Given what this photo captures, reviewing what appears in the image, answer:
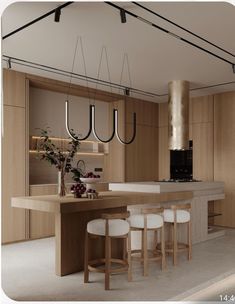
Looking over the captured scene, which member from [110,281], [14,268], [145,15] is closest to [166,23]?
[145,15]

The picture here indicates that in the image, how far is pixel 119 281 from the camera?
12.2 feet

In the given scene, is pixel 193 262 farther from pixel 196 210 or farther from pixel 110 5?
pixel 110 5

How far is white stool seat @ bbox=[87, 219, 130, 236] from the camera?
11.7 feet

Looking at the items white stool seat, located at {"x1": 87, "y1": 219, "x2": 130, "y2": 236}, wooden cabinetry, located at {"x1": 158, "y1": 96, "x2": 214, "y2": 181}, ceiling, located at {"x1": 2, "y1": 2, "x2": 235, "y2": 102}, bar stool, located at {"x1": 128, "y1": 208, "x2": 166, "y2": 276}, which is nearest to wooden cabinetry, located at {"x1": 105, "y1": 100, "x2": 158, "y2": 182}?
wooden cabinetry, located at {"x1": 158, "y1": 96, "x2": 214, "y2": 181}

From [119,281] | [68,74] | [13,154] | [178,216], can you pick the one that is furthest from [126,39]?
[119,281]

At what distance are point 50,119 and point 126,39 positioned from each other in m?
2.82

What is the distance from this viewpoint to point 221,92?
7.44m

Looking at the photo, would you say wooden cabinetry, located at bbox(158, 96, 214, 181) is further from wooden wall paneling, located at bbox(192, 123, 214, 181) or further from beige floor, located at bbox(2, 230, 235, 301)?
beige floor, located at bbox(2, 230, 235, 301)

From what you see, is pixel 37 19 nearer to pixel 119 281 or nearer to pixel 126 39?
pixel 126 39

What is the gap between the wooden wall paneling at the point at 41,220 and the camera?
5902mm

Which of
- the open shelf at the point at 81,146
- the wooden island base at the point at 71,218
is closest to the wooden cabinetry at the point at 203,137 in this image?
the open shelf at the point at 81,146

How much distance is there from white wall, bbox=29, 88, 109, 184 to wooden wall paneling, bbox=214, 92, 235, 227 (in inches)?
104

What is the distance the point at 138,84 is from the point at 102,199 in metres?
3.36

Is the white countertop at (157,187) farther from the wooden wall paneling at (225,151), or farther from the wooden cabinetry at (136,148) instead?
the wooden cabinetry at (136,148)
